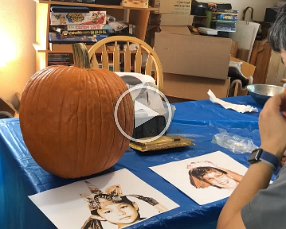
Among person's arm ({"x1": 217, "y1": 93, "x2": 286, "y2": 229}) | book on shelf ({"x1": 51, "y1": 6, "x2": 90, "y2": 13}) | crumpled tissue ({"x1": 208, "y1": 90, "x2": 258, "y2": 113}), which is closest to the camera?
person's arm ({"x1": 217, "y1": 93, "x2": 286, "y2": 229})

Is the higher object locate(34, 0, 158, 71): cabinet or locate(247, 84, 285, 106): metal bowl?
locate(34, 0, 158, 71): cabinet

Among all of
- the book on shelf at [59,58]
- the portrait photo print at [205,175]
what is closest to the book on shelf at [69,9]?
the book on shelf at [59,58]

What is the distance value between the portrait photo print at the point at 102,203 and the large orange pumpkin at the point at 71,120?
55 mm

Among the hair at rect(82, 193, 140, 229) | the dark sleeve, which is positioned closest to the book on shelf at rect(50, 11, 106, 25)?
the hair at rect(82, 193, 140, 229)

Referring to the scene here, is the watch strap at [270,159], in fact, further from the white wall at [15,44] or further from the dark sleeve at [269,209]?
the white wall at [15,44]

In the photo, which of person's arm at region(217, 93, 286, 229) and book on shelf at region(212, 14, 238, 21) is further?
book on shelf at region(212, 14, 238, 21)

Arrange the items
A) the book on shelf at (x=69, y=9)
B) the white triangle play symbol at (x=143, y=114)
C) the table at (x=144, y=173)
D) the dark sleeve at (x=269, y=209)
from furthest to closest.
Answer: the book on shelf at (x=69, y=9), the white triangle play symbol at (x=143, y=114), the table at (x=144, y=173), the dark sleeve at (x=269, y=209)

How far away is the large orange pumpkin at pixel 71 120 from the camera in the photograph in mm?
873

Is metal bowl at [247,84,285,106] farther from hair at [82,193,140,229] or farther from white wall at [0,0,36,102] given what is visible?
white wall at [0,0,36,102]

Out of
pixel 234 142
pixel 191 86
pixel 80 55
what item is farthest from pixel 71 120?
pixel 191 86

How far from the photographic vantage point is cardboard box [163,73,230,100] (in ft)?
7.98

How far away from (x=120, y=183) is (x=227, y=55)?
5.86 ft

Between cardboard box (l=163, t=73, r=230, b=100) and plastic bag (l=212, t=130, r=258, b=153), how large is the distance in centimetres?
110

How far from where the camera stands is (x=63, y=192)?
878mm
